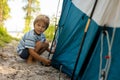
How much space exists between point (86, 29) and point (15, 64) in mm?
1672

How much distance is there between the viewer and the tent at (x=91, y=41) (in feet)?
11.1

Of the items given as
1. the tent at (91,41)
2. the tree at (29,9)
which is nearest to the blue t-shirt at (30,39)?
the tent at (91,41)

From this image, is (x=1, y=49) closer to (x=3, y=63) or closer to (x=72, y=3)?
(x=3, y=63)

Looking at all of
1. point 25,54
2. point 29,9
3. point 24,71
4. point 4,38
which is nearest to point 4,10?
point 29,9

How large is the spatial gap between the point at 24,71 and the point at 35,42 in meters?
0.61

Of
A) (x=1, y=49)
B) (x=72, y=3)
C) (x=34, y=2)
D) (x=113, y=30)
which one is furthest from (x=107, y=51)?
(x=34, y=2)

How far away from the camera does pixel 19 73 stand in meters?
4.36

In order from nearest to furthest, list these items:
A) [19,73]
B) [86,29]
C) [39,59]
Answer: [86,29]
[19,73]
[39,59]

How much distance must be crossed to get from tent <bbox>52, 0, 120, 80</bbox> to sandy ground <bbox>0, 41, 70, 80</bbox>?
17 centimetres

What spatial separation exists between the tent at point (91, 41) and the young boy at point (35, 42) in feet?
1.22

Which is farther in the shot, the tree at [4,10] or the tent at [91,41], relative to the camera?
the tree at [4,10]

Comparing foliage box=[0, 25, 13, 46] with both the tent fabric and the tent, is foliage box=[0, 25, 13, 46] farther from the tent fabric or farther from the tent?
the tent fabric

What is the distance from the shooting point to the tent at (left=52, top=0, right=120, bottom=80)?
3.39m

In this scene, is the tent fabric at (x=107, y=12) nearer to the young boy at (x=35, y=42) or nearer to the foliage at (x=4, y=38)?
the young boy at (x=35, y=42)
